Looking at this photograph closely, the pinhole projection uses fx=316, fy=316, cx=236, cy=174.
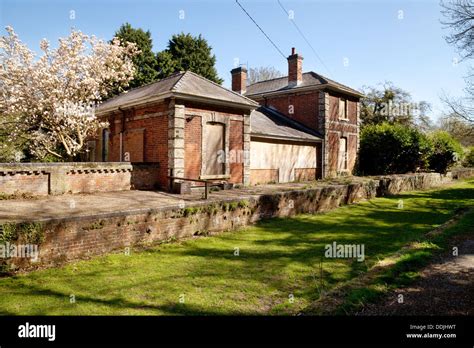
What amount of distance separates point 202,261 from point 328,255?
306 cm

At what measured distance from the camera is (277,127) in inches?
787

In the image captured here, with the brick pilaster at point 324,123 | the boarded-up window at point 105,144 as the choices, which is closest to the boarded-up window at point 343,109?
the brick pilaster at point 324,123

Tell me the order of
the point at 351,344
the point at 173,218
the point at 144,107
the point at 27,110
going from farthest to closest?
the point at 27,110 < the point at 144,107 < the point at 173,218 < the point at 351,344

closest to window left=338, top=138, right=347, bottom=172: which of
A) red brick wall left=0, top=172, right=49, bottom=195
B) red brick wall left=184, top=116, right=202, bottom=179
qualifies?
red brick wall left=184, top=116, right=202, bottom=179

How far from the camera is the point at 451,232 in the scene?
9.52 meters

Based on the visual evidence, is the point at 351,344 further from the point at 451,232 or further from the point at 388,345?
the point at 451,232

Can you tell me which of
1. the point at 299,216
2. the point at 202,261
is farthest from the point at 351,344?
the point at 299,216

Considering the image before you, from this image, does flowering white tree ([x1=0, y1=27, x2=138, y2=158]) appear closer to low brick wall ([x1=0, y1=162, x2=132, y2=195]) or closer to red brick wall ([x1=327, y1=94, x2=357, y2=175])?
low brick wall ([x1=0, y1=162, x2=132, y2=195])

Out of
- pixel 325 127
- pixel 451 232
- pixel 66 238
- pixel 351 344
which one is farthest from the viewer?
pixel 325 127

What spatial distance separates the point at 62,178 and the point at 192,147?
4.88m

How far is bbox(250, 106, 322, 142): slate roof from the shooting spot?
17953mm

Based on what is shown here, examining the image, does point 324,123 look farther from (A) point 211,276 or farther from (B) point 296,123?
(A) point 211,276

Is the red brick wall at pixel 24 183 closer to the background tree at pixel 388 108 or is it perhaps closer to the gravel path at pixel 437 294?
the gravel path at pixel 437 294

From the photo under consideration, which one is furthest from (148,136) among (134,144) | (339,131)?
(339,131)
